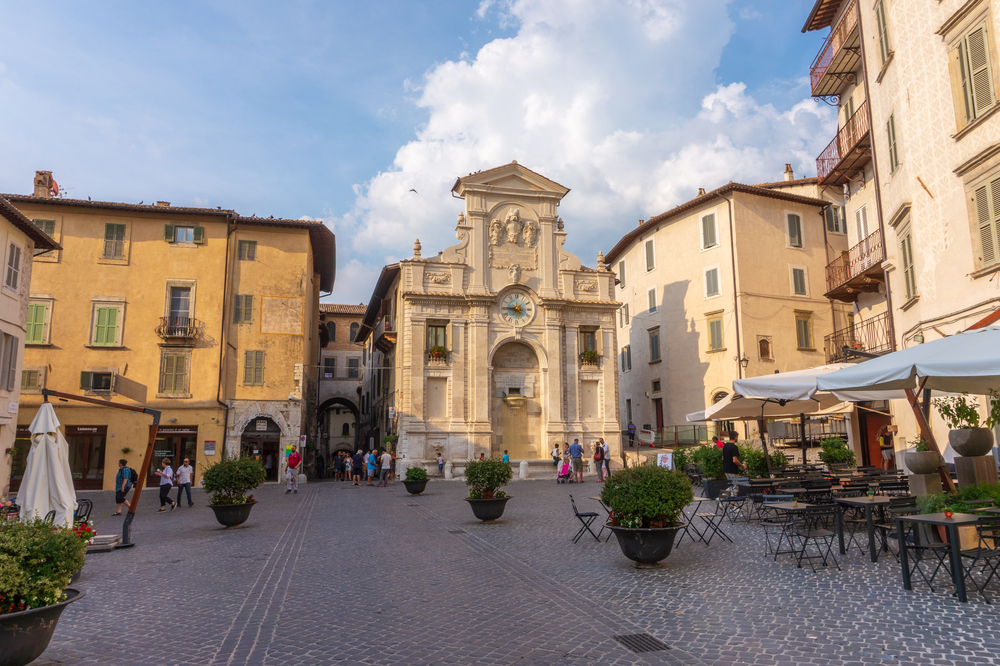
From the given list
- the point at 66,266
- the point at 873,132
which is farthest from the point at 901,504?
the point at 66,266

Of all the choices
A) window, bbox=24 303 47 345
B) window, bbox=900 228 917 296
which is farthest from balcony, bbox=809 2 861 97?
A: window, bbox=24 303 47 345

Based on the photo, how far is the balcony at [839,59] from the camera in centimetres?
2041

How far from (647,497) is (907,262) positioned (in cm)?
1255

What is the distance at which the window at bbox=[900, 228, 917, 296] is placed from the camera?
54.6 feet

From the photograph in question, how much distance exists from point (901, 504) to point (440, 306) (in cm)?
2517

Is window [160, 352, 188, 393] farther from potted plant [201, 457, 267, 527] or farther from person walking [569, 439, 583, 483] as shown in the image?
person walking [569, 439, 583, 483]

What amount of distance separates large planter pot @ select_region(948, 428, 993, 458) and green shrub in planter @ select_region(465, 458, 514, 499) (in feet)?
26.7

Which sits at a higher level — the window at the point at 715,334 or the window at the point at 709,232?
the window at the point at 709,232

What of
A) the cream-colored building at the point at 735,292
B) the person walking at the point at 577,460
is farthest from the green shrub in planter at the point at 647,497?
the cream-colored building at the point at 735,292

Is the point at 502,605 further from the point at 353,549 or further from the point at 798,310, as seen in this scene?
the point at 798,310

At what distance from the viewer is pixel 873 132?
18.7 m

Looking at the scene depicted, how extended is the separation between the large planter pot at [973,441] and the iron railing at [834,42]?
1544 cm

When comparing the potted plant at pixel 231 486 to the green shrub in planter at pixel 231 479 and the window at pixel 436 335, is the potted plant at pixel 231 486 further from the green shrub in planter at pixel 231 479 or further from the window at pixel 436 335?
the window at pixel 436 335

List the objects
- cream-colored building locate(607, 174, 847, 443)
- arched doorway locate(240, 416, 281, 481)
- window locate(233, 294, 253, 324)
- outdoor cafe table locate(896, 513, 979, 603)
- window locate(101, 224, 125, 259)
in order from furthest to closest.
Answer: cream-colored building locate(607, 174, 847, 443), window locate(233, 294, 253, 324), arched doorway locate(240, 416, 281, 481), window locate(101, 224, 125, 259), outdoor cafe table locate(896, 513, 979, 603)
